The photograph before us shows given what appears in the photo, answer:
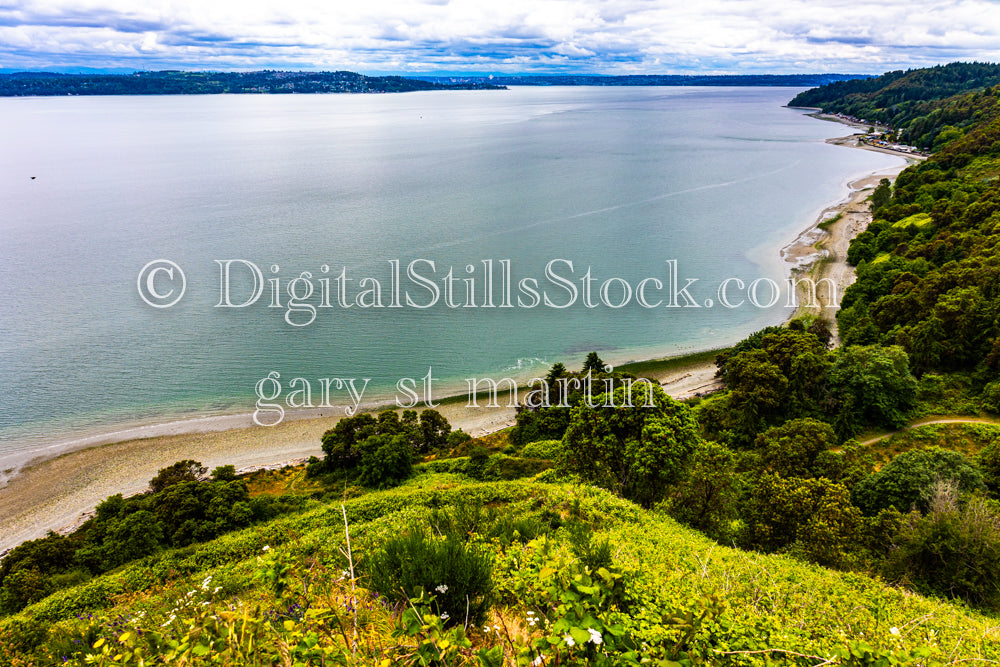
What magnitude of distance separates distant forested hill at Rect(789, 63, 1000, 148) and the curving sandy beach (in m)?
103

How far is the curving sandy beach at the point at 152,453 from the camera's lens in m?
21.7

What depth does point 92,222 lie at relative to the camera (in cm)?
5391

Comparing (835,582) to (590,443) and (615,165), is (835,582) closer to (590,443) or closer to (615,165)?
(590,443)

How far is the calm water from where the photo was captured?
3062 centimetres

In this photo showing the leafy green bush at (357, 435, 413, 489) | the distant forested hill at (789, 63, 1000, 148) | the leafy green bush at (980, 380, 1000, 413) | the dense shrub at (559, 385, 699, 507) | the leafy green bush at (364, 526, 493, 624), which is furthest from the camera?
the distant forested hill at (789, 63, 1000, 148)

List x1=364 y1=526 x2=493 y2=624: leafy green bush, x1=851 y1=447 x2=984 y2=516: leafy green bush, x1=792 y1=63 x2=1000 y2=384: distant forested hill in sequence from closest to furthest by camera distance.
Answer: x1=364 y1=526 x2=493 y2=624: leafy green bush < x1=851 y1=447 x2=984 y2=516: leafy green bush < x1=792 y1=63 x2=1000 y2=384: distant forested hill

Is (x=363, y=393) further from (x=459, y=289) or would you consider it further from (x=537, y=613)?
(x=537, y=613)

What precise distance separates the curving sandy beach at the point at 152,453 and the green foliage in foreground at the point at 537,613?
12.0m

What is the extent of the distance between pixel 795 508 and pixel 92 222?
66.6 metres

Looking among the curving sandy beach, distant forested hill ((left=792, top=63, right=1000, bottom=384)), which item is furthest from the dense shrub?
distant forested hill ((left=792, top=63, right=1000, bottom=384))

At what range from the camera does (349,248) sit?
46.3 m

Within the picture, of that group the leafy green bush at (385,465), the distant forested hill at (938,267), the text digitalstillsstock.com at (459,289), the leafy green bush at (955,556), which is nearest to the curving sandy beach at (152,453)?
the leafy green bush at (385,465)

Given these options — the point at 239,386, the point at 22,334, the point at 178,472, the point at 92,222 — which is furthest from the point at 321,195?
the point at 178,472

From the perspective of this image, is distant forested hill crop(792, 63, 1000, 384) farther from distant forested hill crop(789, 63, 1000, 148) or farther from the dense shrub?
distant forested hill crop(789, 63, 1000, 148)
